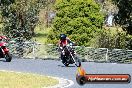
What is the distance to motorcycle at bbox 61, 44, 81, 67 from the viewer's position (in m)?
19.3

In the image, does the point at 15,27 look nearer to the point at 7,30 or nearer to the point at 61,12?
the point at 7,30

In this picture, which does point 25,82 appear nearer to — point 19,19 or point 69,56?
point 69,56

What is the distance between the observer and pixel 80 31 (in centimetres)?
3300

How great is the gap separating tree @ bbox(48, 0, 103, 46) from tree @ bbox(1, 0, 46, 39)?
90.2 inches

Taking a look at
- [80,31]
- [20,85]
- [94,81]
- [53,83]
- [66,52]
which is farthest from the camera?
[80,31]

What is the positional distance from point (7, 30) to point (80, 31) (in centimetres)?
618

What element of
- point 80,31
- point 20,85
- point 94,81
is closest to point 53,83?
point 20,85

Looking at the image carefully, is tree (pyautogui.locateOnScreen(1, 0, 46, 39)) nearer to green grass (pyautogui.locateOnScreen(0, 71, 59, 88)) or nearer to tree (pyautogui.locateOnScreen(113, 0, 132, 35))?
tree (pyautogui.locateOnScreen(113, 0, 132, 35))

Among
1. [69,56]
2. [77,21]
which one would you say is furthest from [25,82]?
[77,21]

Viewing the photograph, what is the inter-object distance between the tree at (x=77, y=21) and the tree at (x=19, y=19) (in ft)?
7.52

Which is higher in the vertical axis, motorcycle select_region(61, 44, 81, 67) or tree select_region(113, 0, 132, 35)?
tree select_region(113, 0, 132, 35)

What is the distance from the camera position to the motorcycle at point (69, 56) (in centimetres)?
1931

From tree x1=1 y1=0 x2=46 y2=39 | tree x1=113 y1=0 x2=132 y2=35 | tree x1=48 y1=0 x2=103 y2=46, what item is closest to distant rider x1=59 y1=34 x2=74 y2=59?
tree x1=113 y1=0 x2=132 y2=35

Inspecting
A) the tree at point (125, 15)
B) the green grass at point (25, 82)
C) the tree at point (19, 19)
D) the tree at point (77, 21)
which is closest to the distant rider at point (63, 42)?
the green grass at point (25, 82)
